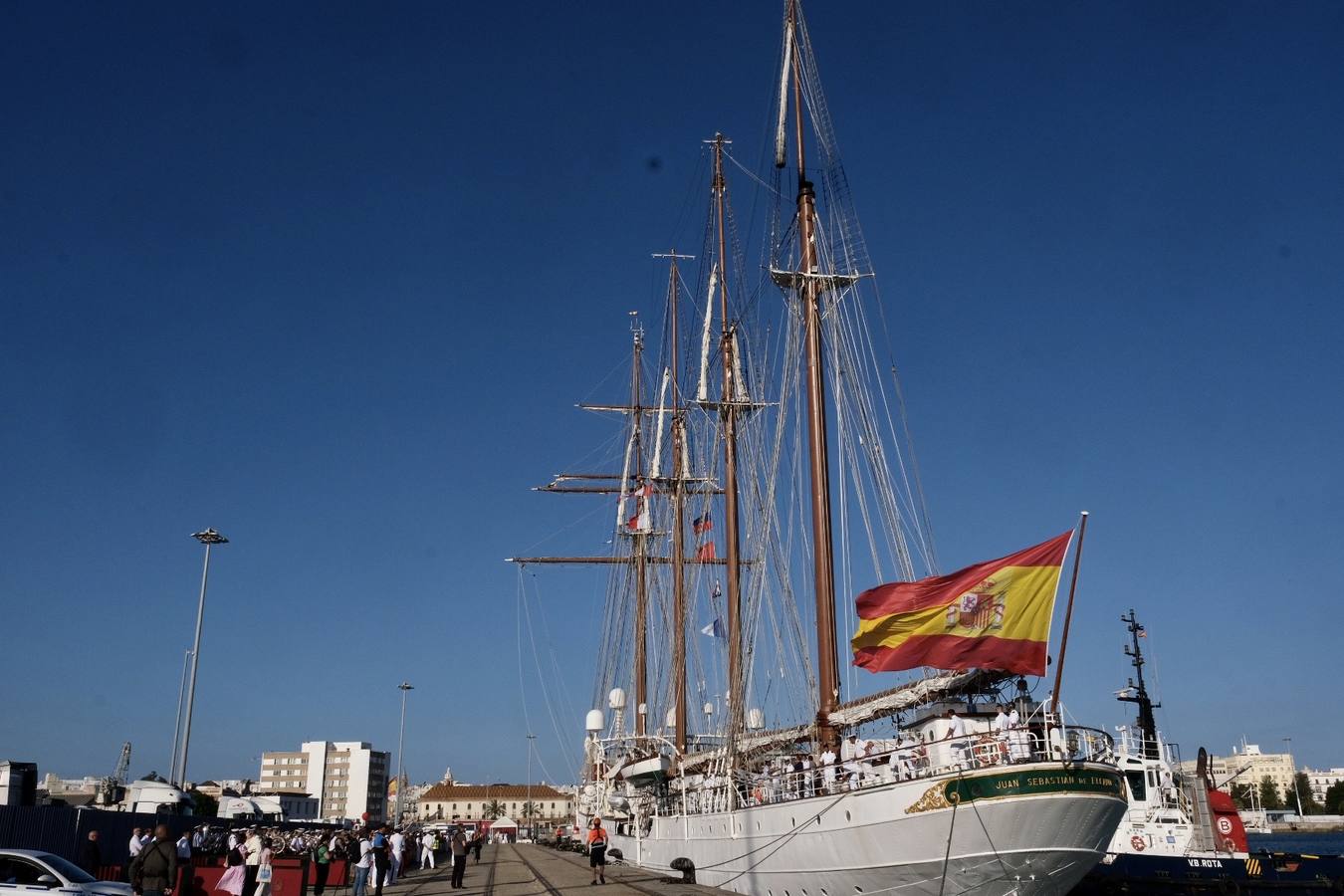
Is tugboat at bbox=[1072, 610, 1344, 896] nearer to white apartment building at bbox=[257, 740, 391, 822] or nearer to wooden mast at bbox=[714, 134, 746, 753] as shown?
wooden mast at bbox=[714, 134, 746, 753]

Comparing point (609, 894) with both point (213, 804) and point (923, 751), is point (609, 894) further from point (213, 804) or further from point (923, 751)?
point (213, 804)

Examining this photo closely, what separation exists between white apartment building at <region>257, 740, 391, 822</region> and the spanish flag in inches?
6122

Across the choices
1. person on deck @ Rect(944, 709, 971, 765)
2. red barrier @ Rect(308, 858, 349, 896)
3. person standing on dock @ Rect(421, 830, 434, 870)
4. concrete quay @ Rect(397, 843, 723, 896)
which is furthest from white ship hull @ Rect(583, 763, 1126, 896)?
person standing on dock @ Rect(421, 830, 434, 870)

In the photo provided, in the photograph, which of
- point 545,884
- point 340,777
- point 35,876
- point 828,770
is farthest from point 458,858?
point 340,777

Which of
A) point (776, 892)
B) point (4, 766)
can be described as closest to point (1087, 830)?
point (776, 892)

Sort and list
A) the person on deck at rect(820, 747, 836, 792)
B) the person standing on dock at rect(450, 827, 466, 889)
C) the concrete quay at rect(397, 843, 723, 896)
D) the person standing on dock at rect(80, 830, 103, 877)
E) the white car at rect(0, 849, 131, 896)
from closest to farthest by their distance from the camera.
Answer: the white car at rect(0, 849, 131, 896), the person on deck at rect(820, 747, 836, 792), the person standing on dock at rect(80, 830, 103, 877), the concrete quay at rect(397, 843, 723, 896), the person standing on dock at rect(450, 827, 466, 889)

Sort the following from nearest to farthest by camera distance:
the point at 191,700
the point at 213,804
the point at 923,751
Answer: the point at 923,751, the point at 191,700, the point at 213,804

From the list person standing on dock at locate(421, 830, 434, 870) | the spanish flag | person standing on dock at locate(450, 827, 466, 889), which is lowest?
person standing on dock at locate(421, 830, 434, 870)

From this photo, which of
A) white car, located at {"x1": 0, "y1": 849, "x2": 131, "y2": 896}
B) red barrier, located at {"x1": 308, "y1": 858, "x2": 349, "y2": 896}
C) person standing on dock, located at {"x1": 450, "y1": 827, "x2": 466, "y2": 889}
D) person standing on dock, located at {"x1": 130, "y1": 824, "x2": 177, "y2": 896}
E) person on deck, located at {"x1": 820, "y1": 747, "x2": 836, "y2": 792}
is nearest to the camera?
white car, located at {"x1": 0, "y1": 849, "x2": 131, "y2": 896}

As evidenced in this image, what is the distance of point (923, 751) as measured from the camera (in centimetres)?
2075

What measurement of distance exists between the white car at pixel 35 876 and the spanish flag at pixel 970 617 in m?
13.8

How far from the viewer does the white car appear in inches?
614

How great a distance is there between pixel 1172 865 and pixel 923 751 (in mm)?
10597

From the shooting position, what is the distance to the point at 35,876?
52.0ft
